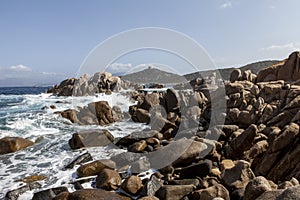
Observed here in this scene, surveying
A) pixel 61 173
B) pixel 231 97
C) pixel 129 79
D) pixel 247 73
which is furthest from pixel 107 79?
pixel 61 173

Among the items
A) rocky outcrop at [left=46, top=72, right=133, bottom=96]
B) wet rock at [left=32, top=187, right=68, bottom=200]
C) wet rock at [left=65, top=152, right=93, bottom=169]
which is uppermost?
rocky outcrop at [left=46, top=72, right=133, bottom=96]

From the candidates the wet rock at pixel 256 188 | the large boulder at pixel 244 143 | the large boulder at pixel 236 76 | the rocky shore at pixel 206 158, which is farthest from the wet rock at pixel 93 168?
the large boulder at pixel 236 76

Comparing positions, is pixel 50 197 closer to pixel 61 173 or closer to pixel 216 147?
pixel 61 173

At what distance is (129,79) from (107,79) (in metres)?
4.51

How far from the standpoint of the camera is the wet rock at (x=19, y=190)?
7.02 meters

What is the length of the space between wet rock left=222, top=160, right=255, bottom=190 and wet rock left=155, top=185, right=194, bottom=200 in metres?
0.93

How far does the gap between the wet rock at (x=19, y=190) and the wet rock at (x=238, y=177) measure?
5.42m

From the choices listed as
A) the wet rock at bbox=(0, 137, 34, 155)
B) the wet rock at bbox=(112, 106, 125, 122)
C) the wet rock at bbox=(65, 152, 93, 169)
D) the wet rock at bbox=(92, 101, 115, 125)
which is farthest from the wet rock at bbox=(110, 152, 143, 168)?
the wet rock at bbox=(112, 106, 125, 122)

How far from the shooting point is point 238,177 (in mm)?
6461

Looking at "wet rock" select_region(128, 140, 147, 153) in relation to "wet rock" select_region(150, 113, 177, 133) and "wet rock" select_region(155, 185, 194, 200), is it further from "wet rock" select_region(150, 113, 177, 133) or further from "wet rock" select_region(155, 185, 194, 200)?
"wet rock" select_region(155, 185, 194, 200)

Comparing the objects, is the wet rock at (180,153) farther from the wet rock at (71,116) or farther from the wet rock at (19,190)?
the wet rock at (71,116)

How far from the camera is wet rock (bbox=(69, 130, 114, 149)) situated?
1182cm

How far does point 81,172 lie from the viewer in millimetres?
8320

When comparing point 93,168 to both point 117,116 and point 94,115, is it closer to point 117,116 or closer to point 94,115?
point 94,115
